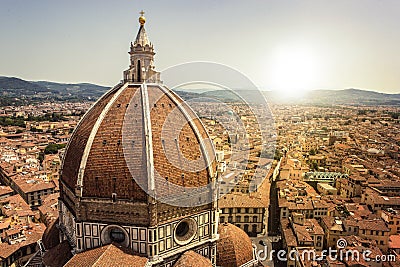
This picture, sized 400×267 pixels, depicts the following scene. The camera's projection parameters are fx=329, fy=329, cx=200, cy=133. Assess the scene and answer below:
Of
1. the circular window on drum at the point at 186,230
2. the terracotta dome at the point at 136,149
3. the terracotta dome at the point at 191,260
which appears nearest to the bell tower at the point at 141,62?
the terracotta dome at the point at 136,149

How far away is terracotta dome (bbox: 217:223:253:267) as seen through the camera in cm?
1476

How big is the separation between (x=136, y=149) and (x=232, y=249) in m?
6.45

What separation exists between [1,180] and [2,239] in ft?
74.4

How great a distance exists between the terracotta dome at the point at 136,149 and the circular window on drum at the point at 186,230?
156 centimetres

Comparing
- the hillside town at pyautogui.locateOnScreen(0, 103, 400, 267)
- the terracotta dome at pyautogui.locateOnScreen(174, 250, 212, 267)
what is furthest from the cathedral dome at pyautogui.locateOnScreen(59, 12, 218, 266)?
the hillside town at pyautogui.locateOnScreen(0, 103, 400, 267)

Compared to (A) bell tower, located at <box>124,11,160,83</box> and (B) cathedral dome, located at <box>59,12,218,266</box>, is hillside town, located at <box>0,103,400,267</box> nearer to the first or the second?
(B) cathedral dome, located at <box>59,12,218,266</box>

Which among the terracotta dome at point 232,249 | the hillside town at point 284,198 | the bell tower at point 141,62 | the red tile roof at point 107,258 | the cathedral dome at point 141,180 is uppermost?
the bell tower at point 141,62

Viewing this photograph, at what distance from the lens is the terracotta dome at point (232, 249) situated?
48.4 ft

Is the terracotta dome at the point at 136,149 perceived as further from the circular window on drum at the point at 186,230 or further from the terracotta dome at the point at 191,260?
the terracotta dome at the point at 191,260

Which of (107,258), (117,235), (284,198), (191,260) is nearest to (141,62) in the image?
(117,235)

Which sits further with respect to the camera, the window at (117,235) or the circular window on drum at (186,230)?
the circular window on drum at (186,230)

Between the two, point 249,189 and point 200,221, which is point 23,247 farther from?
point 249,189

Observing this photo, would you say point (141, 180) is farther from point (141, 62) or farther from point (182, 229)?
point (141, 62)

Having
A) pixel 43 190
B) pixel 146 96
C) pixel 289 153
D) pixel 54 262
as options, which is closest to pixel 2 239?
pixel 43 190
